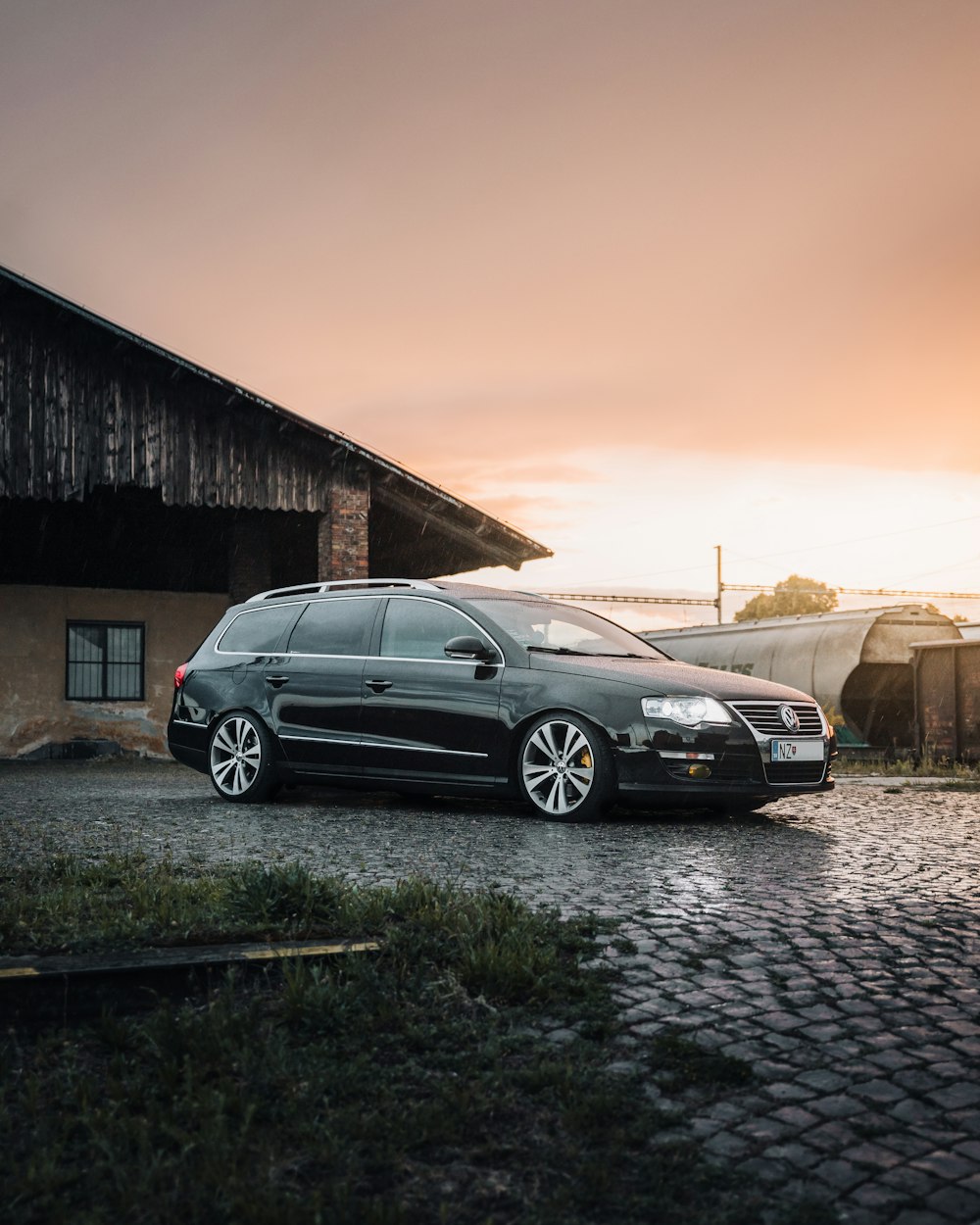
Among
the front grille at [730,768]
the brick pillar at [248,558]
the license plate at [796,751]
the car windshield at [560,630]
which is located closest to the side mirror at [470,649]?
the car windshield at [560,630]

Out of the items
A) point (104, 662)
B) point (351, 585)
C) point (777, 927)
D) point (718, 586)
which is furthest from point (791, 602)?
point (777, 927)

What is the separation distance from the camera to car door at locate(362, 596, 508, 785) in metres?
9.22

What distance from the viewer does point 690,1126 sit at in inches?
119

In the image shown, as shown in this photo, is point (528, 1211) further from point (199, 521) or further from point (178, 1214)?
point (199, 521)

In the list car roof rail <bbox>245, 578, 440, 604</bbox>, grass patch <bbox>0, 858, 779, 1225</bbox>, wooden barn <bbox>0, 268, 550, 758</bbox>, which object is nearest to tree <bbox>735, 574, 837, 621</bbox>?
wooden barn <bbox>0, 268, 550, 758</bbox>

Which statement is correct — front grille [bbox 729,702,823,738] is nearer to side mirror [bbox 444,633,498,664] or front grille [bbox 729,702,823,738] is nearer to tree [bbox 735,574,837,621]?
side mirror [bbox 444,633,498,664]

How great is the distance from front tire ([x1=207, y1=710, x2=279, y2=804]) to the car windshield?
221 centimetres

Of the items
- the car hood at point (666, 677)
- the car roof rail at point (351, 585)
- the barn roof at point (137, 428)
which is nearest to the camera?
the car hood at point (666, 677)

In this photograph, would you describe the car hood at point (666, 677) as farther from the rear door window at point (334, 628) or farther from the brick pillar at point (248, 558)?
the brick pillar at point (248, 558)

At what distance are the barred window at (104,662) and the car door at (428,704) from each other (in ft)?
43.2

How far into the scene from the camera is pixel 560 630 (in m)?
9.98

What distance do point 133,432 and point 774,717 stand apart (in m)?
11.1

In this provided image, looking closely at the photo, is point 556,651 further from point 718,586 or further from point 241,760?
point 718,586

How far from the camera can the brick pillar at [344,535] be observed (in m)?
17.5
